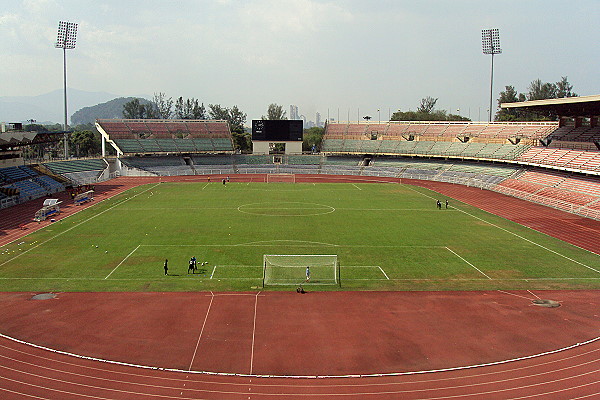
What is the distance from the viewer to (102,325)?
1816 centimetres

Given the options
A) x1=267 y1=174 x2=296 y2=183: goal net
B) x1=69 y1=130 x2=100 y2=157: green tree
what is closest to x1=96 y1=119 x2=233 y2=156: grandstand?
x1=267 y1=174 x2=296 y2=183: goal net

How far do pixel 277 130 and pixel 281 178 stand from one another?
639 inches

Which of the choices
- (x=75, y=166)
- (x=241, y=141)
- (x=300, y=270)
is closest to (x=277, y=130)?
(x=241, y=141)

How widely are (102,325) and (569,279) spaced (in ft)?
72.5

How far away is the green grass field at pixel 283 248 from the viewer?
2342 cm

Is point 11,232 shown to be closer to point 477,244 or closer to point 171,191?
point 171,191

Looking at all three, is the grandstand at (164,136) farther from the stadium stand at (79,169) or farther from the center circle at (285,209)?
the center circle at (285,209)

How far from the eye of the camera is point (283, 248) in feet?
96.2

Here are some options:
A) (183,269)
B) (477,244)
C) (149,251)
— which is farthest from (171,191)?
(477,244)

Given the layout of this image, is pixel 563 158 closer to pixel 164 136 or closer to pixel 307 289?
pixel 307 289

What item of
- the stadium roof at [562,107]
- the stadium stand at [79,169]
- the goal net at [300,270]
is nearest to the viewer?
the goal net at [300,270]

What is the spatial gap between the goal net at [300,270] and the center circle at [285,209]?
598 inches

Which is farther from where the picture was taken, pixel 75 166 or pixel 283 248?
pixel 75 166

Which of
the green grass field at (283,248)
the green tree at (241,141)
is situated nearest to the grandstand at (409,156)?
the green grass field at (283,248)
